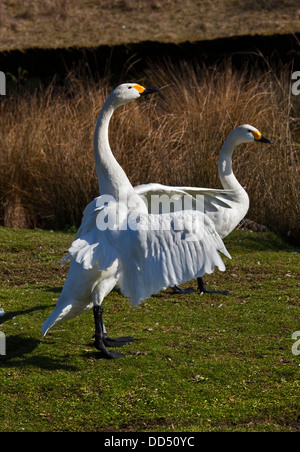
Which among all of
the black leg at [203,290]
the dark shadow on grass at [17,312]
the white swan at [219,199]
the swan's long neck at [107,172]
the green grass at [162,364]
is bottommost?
the green grass at [162,364]

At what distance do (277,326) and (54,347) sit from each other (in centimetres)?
195

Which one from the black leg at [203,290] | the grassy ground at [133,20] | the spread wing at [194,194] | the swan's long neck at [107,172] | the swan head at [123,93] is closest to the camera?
the swan's long neck at [107,172]

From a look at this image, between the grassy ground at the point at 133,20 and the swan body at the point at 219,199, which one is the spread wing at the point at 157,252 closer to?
the swan body at the point at 219,199

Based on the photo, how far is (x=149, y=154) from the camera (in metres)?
10.6

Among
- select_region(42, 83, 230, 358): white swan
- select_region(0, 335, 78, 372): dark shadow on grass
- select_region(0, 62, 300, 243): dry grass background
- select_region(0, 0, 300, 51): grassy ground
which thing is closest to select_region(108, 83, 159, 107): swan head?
select_region(42, 83, 230, 358): white swan

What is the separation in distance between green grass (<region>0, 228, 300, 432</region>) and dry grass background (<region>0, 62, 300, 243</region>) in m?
2.87

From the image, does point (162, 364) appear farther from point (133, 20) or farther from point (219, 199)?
point (133, 20)

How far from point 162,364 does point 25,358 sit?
107 cm

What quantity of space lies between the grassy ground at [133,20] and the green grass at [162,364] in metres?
13.4

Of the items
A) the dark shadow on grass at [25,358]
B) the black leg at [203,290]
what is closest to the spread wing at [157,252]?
the dark shadow on grass at [25,358]

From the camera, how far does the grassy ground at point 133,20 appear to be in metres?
19.8

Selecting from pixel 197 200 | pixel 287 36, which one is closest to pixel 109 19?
pixel 287 36

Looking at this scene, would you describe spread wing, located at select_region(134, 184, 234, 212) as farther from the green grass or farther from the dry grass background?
the dry grass background

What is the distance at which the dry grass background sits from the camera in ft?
33.1
